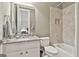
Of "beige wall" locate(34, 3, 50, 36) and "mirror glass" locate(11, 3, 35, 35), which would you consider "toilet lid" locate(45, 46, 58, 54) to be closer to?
"beige wall" locate(34, 3, 50, 36)

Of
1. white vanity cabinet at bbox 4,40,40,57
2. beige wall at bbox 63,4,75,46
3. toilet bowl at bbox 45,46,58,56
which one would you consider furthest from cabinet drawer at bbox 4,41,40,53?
beige wall at bbox 63,4,75,46

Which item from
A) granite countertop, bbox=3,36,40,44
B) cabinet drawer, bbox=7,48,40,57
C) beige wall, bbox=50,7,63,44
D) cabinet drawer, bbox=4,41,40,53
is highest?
beige wall, bbox=50,7,63,44

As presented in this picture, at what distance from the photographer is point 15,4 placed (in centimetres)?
132

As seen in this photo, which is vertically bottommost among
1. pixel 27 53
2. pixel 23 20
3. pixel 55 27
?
pixel 27 53

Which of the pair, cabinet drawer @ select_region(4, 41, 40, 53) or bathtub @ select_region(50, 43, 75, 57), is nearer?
cabinet drawer @ select_region(4, 41, 40, 53)

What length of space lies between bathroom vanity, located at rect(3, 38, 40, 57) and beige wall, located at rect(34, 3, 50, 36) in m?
0.15

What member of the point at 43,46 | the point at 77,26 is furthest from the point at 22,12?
the point at 77,26

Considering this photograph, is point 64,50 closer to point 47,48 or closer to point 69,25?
point 47,48

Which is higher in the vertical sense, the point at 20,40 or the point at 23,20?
the point at 23,20

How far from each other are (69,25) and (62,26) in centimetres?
11

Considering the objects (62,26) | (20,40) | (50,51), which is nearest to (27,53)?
(20,40)

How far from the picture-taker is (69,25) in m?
1.37

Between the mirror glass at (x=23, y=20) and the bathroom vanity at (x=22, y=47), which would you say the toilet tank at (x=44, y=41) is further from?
the mirror glass at (x=23, y=20)

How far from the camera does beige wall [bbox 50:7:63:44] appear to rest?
1.37 metres
